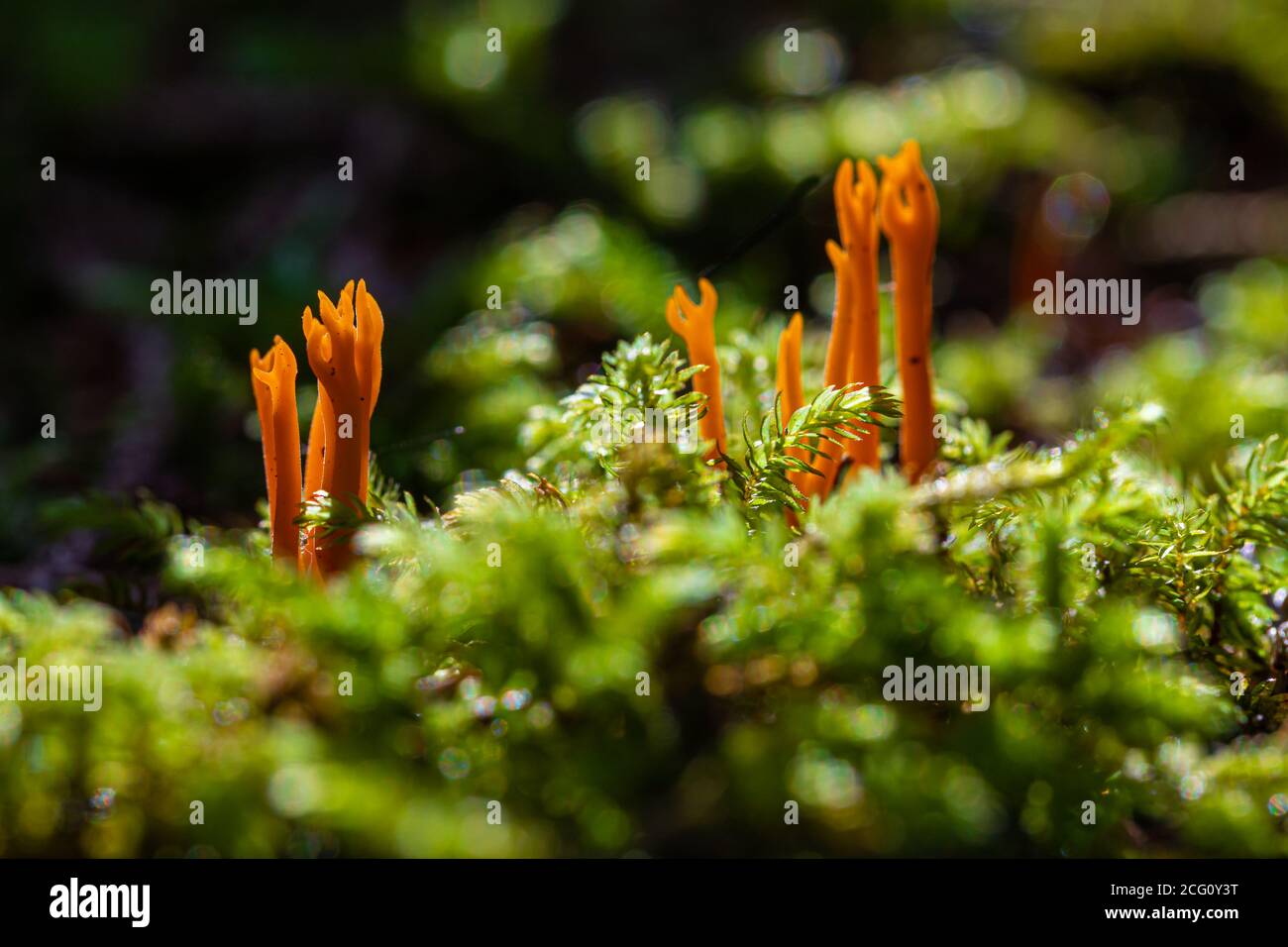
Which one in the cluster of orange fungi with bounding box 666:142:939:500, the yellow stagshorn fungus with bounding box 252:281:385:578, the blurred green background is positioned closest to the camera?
the yellow stagshorn fungus with bounding box 252:281:385:578

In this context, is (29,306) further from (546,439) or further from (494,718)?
(494,718)

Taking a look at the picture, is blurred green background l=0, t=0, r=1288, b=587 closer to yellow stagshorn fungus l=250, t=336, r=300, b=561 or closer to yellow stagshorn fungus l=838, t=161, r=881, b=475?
yellow stagshorn fungus l=838, t=161, r=881, b=475

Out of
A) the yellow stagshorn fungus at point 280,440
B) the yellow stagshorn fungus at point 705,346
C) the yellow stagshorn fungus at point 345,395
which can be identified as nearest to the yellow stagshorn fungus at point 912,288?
the yellow stagshorn fungus at point 705,346

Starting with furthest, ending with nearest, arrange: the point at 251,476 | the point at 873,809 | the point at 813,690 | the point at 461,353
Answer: the point at 461,353 → the point at 251,476 → the point at 813,690 → the point at 873,809

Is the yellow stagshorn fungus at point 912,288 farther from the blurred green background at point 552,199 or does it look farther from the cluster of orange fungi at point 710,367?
the blurred green background at point 552,199

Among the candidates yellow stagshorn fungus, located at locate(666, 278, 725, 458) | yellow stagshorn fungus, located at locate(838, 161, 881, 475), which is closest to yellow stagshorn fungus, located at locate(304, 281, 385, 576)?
yellow stagshorn fungus, located at locate(666, 278, 725, 458)

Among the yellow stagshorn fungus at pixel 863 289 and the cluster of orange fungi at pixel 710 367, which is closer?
the cluster of orange fungi at pixel 710 367
